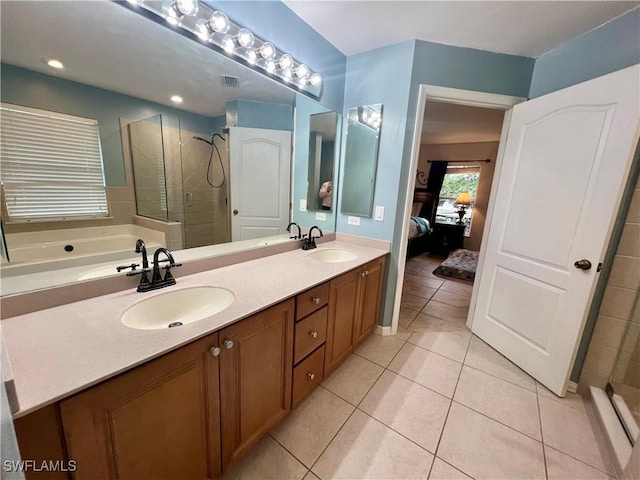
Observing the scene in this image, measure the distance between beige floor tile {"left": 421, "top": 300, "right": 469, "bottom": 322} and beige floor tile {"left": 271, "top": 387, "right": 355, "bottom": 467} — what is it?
1613 mm

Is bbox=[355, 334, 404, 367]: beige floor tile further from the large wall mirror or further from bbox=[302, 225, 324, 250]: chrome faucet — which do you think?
the large wall mirror

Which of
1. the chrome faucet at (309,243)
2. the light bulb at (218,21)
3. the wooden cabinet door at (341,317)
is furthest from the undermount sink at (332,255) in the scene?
the light bulb at (218,21)

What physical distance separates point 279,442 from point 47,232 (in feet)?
4.65

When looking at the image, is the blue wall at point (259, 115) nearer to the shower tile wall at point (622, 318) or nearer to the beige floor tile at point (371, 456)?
the beige floor tile at point (371, 456)

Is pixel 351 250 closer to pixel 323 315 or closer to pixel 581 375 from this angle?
pixel 323 315

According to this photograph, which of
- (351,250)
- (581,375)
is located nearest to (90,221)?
(351,250)

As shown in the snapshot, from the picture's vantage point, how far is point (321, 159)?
2.21 metres

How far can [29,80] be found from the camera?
854mm

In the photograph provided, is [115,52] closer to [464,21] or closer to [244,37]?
[244,37]

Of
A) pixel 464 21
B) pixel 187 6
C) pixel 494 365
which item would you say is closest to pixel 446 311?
pixel 494 365

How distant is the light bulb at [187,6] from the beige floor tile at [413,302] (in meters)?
2.93

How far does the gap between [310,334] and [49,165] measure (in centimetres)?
133

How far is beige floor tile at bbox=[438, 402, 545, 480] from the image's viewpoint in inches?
48.2

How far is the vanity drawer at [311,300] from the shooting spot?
129cm
